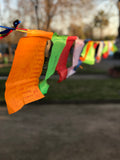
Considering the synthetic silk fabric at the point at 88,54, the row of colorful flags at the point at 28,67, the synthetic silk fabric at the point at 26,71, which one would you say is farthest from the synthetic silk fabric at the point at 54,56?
the synthetic silk fabric at the point at 88,54

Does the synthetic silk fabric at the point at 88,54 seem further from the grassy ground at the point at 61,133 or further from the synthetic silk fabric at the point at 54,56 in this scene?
the synthetic silk fabric at the point at 54,56

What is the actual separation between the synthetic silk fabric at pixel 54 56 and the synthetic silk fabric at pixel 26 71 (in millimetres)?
110

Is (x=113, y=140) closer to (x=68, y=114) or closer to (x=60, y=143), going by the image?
(x=60, y=143)

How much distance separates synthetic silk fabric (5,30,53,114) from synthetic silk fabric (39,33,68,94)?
4.3 inches

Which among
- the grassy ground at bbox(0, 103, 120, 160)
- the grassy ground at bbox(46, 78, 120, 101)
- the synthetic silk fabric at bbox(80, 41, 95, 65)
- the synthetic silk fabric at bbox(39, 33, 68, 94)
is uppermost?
the synthetic silk fabric at bbox(39, 33, 68, 94)

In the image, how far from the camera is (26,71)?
2574 mm

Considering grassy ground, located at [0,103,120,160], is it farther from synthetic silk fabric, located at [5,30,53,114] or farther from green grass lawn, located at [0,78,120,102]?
synthetic silk fabric, located at [5,30,53,114]

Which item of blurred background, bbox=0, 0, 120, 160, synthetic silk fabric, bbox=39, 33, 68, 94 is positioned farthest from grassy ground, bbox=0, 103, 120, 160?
synthetic silk fabric, bbox=39, 33, 68, 94

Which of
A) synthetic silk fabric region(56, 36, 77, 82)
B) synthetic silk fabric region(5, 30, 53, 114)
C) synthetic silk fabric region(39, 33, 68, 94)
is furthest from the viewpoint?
synthetic silk fabric region(56, 36, 77, 82)

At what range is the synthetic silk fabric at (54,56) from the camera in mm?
2789

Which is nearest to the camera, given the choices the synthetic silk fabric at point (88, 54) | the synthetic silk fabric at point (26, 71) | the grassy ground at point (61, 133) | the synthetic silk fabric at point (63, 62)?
the synthetic silk fabric at point (26, 71)

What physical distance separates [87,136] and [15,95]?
2.65 m

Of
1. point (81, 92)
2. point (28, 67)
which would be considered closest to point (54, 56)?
point (28, 67)

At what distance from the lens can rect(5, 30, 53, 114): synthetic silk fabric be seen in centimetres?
240
